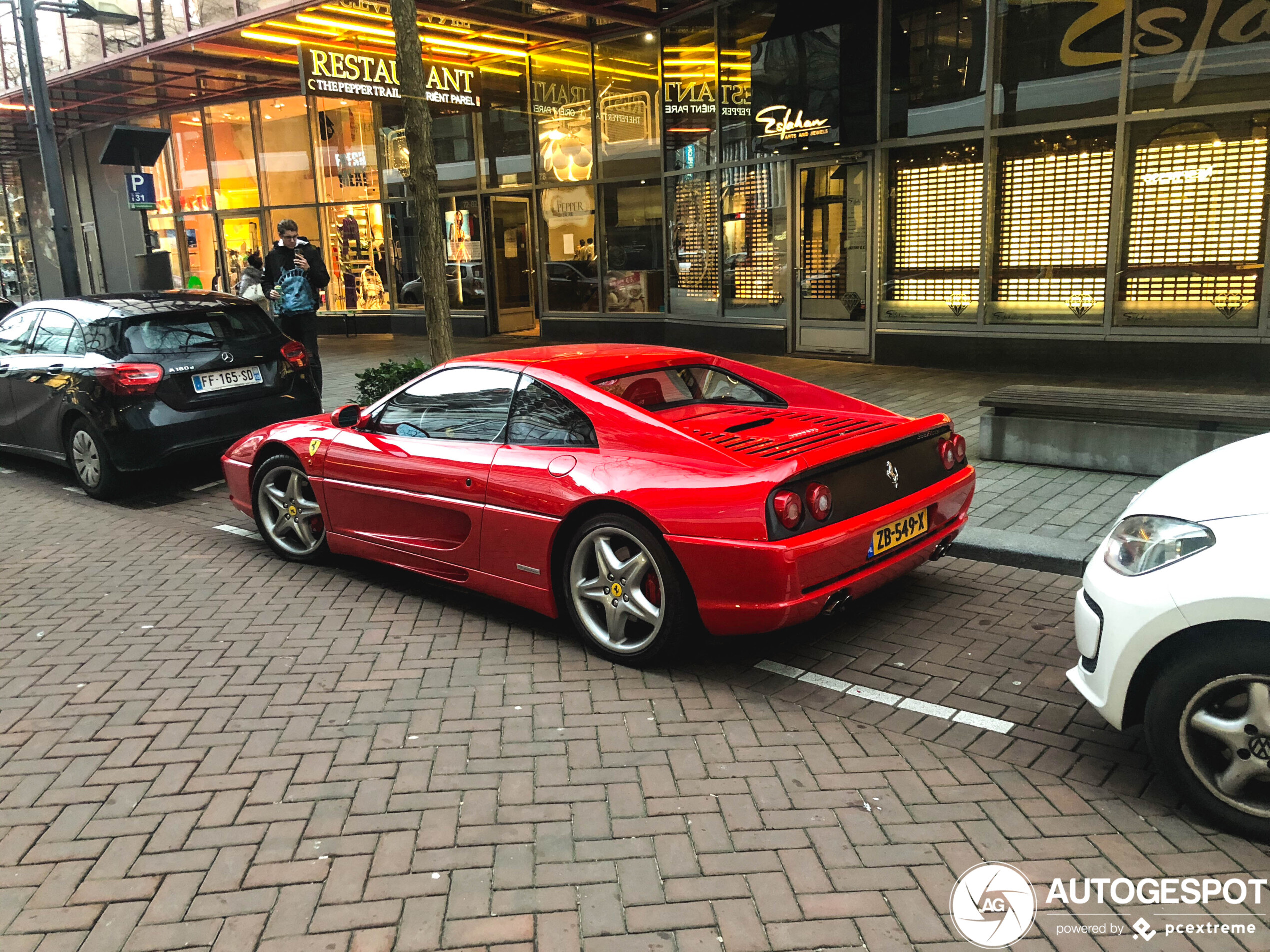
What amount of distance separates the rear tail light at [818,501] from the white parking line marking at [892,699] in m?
0.72

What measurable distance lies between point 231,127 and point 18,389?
17.0 m

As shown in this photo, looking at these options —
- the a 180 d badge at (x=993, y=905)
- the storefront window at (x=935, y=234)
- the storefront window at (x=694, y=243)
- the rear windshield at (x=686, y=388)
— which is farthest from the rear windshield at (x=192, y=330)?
the storefront window at (x=935, y=234)

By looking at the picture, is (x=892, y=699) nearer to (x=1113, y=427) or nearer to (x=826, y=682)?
(x=826, y=682)

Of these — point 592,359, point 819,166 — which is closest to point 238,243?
point 819,166

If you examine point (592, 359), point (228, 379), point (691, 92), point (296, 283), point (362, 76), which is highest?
point (691, 92)

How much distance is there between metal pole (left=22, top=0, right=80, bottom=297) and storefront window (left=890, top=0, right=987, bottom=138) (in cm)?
1137

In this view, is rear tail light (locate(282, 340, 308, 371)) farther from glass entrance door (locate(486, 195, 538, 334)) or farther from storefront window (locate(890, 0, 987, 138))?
glass entrance door (locate(486, 195, 538, 334))

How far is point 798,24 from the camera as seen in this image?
1267cm

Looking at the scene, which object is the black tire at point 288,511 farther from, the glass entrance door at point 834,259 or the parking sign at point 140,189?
the parking sign at point 140,189

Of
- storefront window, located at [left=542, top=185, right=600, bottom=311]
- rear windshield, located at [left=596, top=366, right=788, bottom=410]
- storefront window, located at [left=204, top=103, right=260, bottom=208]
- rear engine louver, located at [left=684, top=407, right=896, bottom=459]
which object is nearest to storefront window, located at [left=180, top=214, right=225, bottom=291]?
storefront window, located at [left=204, top=103, right=260, bottom=208]

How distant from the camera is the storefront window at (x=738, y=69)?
13453mm

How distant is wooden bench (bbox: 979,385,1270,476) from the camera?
650 cm

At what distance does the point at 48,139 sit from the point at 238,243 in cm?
1024

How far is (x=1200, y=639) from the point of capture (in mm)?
2877
